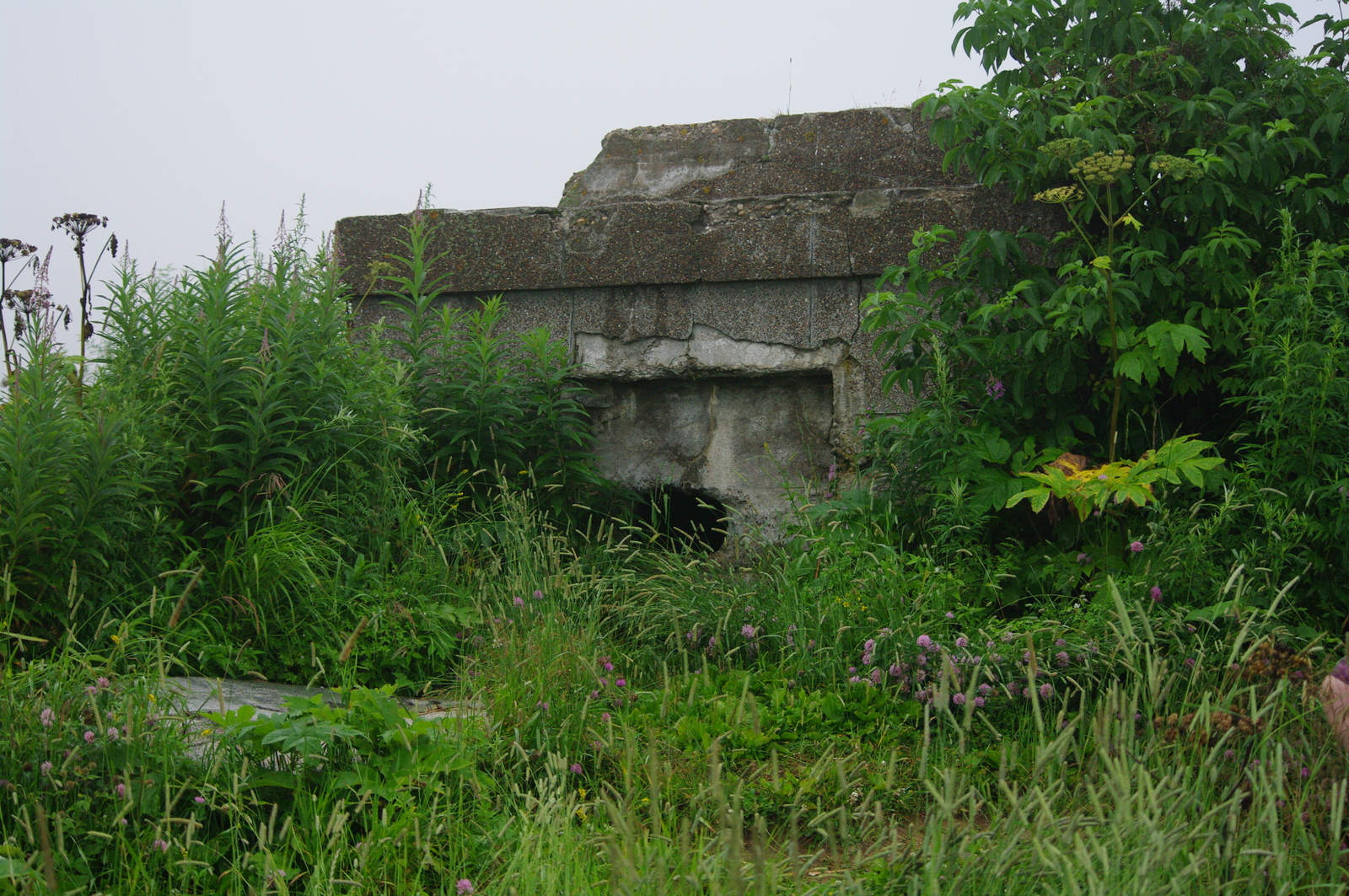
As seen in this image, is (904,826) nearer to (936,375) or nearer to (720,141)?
(936,375)

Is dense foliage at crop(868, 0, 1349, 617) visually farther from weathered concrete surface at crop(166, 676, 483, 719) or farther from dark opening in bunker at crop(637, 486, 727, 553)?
weathered concrete surface at crop(166, 676, 483, 719)

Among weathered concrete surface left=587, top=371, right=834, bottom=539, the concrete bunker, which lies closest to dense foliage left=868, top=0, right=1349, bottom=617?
the concrete bunker

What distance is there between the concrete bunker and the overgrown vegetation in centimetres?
26

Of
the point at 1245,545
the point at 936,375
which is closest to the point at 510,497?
the point at 936,375

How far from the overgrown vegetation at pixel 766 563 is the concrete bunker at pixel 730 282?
26 centimetres

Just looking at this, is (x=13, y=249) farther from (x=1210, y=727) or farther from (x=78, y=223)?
(x=1210, y=727)

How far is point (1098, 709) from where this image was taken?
2.40 m

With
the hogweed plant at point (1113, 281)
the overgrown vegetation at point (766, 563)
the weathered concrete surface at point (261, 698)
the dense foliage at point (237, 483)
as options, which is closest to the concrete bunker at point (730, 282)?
the overgrown vegetation at point (766, 563)

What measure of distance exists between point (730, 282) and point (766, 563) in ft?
4.62

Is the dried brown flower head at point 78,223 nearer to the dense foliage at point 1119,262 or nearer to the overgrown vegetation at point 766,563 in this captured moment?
the overgrown vegetation at point 766,563

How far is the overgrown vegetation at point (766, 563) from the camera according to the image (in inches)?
85.1

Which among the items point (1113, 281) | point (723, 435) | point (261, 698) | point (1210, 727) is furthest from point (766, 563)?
point (1210, 727)

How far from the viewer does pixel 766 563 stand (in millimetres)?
4371

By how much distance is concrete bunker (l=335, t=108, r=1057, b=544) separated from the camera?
4684mm
